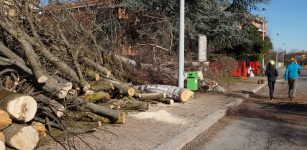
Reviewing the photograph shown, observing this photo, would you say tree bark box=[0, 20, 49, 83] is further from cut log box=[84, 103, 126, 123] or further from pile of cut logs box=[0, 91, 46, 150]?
cut log box=[84, 103, 126, 123]

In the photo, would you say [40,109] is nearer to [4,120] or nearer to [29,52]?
[29,52]

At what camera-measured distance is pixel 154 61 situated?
15422mm

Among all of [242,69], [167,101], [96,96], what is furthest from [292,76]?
[242,69]

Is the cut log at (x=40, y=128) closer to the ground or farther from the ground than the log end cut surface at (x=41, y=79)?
closer to the ground

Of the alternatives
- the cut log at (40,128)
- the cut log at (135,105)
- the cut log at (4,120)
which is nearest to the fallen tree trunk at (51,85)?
the cut log at (40,128)

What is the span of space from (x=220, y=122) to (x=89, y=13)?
552 cm

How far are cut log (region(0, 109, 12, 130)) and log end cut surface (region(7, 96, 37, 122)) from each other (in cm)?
14

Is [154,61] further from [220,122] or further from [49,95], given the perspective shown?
[49,95]

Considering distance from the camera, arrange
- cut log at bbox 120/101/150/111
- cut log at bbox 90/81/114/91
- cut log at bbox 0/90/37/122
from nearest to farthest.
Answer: cut log at bbox 0/90/37/122 → cut log at bbox 90/81/114/91 → cut log at bbox 120/101/150/111

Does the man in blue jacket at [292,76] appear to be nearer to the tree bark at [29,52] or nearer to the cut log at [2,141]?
the tree bark at [29,52]

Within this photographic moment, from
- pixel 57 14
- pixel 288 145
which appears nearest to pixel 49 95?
pixel 57 14

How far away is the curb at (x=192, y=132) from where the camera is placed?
7.03m

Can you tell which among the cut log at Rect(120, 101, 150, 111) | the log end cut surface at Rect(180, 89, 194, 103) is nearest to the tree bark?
the cut log at Rect(120, 101, 150, 111)

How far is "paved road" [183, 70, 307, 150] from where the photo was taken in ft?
25.0
